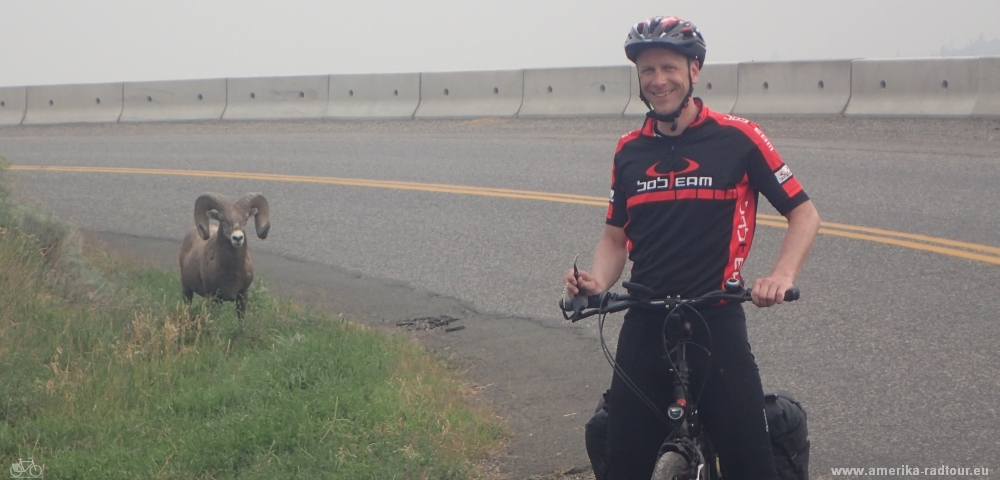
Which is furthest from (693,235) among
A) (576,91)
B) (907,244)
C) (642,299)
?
(576,91)

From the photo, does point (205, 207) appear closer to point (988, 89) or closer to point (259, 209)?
point (259, 209)

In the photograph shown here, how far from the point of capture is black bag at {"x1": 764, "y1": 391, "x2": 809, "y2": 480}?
3.63 metres

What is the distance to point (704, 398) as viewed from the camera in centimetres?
355

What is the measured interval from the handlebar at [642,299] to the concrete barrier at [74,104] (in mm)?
19730

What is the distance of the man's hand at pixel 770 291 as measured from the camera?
3256mm

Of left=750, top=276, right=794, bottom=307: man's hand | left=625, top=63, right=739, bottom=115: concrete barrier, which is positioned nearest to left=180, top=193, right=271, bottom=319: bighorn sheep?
left=750, top=276, right=794, bottom=307: man's hand

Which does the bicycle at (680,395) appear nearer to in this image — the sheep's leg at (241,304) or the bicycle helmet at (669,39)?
the bicycle helmet at (669,39)

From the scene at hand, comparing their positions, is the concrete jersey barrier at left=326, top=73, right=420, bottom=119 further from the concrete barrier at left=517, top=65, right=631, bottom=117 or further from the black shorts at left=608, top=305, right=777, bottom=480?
the black shorts at left=608, top=305, right=777, bottom=480

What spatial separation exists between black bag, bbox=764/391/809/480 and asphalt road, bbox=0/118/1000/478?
144 cm

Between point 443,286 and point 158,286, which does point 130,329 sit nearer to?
point 158,286

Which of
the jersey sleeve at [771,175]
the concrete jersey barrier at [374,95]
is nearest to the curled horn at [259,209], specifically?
the jersey sleeve at [771,175]

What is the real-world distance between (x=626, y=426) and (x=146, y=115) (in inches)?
768

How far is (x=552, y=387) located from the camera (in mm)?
6438

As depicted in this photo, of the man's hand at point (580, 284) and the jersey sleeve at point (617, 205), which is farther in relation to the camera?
the jersey sleeve at point (617, 205)
